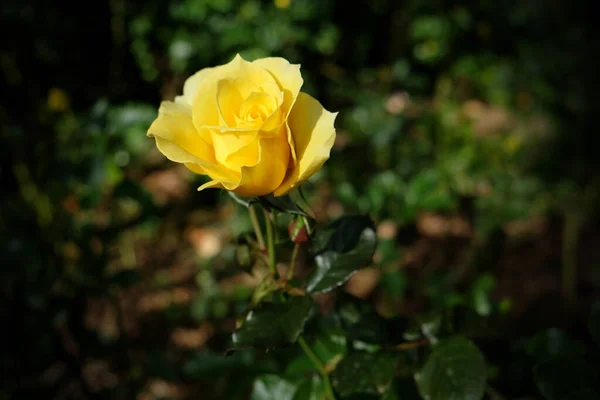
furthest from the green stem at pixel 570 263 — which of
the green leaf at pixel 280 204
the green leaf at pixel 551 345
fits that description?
the green leaf at pixel 280 204

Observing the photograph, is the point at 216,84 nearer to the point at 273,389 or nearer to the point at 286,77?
the point at 286,77

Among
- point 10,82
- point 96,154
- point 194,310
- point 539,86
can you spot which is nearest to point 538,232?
point 539,86

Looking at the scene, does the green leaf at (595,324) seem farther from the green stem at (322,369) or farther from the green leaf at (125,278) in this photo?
the green leaf at (125,278)

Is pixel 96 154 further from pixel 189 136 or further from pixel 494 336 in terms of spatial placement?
pixel 494 336

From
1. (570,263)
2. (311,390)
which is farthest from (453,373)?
(570,263)

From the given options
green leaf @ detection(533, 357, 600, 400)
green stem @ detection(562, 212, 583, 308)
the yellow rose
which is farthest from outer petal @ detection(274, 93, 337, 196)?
green stem @ detection(562, 212, 583, 308)
